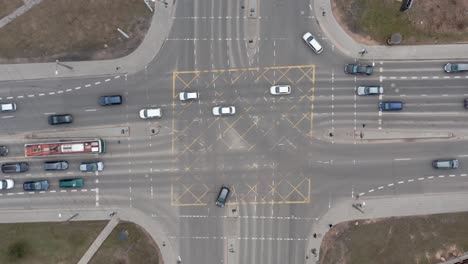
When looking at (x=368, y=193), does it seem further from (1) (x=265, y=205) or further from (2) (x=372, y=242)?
(1) (x=265, y=205)

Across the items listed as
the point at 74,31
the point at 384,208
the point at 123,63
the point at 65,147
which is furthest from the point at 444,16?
the point at 65,147

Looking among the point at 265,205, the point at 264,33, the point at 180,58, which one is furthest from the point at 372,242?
the point at 180,58

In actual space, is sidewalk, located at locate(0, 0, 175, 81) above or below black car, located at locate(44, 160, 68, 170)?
above

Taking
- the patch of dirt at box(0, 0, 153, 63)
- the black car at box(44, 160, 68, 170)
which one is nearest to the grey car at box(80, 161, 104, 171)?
the black car at box(44, 160, 68, 170)

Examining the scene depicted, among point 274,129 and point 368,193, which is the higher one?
point 274,129

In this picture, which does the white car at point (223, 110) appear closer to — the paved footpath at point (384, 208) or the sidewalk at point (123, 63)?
the sidewalk at point (123, 63)

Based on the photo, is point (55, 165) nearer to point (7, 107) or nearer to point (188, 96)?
point (7, 107)

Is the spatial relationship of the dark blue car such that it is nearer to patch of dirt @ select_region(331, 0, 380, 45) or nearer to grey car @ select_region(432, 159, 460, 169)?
patch of dirt @ select_region(331, 0, 380, 45)
